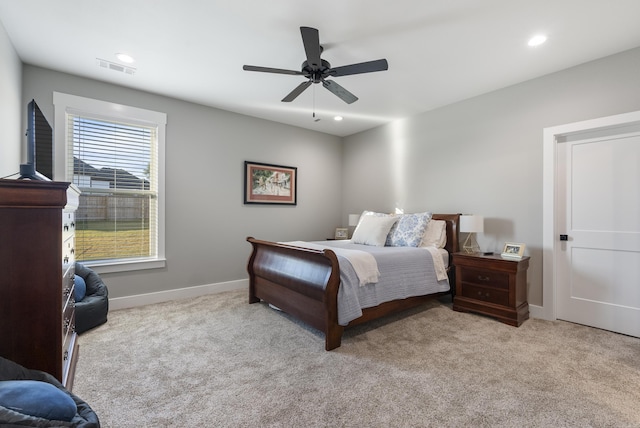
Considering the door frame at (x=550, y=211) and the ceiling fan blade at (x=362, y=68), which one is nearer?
the ceiling fan blade at (x=362, y=68)

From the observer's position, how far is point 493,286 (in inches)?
119

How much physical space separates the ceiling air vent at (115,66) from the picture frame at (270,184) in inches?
68.6

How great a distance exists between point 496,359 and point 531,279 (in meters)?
1.46

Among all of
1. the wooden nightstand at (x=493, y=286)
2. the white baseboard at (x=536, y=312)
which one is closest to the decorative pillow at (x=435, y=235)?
the wooden nightstand at (x=493, y=286)

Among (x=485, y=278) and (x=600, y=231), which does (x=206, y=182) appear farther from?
(x=600, y=231)

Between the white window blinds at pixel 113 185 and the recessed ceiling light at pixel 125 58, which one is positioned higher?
the recessed ceiling light at pixel 125 58

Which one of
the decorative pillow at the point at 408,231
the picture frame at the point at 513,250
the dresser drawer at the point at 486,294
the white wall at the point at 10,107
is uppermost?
the white wall at the point at 10,107

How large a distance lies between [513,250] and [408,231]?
1.11 m

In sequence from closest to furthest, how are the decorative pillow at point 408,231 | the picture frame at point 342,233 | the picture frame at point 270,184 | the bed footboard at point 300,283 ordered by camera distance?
the bed footboard at point 300,283 → the decorative pillow at point 408,231 → the picture frame at point 270,184 → the picture frame at point 342,233

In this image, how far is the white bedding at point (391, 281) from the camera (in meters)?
2.39

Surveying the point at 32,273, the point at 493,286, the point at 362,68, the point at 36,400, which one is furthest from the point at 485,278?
the point at 32,273

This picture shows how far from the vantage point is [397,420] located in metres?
1.53

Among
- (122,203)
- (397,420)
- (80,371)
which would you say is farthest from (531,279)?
(122,203)

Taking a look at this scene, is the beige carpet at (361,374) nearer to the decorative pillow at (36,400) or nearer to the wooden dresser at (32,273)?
the decorative pillow at (36,400)
